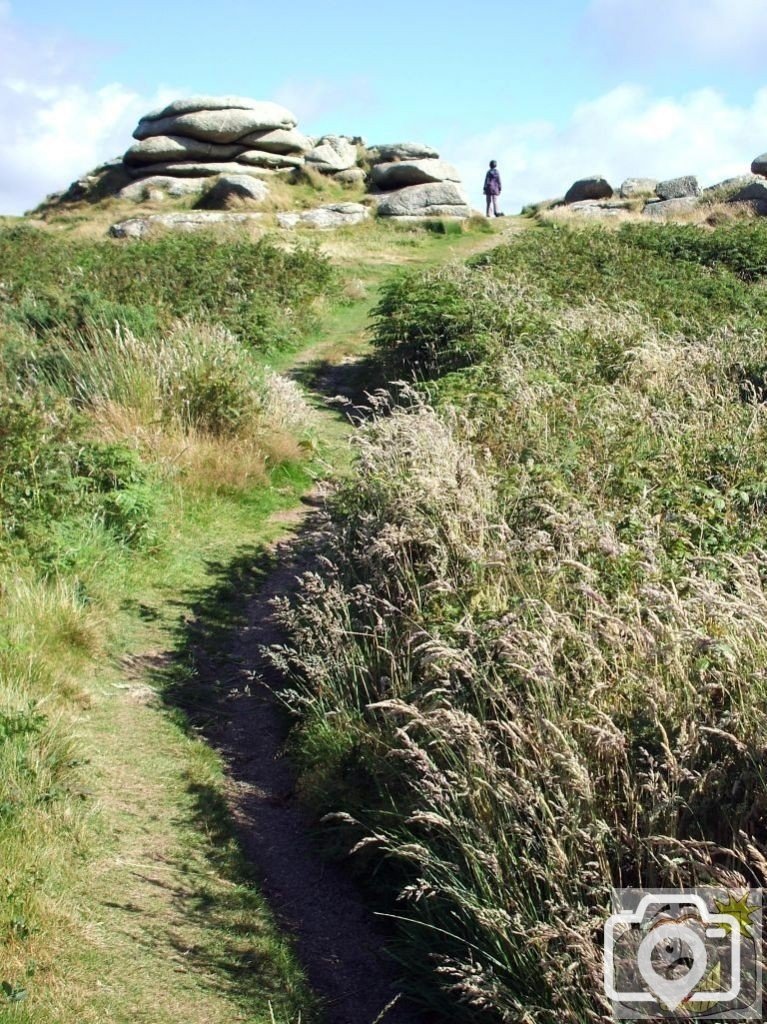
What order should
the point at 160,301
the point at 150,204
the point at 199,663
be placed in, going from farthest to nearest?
the point at 150,204, the point at 160,301, the point at 199,663

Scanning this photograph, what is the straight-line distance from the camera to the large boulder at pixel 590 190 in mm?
38219

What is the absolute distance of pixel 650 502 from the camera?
21.5 ft

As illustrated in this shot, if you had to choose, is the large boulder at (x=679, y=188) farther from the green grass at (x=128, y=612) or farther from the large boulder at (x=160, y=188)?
the green grass at (x=128, y=612)

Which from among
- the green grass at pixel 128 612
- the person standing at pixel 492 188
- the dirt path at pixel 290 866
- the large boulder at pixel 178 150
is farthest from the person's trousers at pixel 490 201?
the dirt path at pixel 290 866

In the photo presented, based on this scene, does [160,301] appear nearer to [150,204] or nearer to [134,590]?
[134,590]

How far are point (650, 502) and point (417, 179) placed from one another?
3209 centimetres

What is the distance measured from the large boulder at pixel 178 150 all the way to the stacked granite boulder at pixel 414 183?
560cm

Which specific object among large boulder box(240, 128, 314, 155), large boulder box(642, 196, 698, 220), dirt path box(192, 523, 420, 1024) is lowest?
dirt path box(192, 523, 420, 1024)

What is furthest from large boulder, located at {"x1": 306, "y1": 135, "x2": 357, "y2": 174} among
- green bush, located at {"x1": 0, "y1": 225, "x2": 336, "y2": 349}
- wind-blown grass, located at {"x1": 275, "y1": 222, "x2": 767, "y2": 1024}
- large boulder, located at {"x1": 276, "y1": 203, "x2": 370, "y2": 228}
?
wind-blown grass, located at {"x1": 275, "y1": 222, "x2": 767, "y2": 1024}

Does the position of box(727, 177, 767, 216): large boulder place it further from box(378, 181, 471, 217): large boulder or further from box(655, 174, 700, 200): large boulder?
box(378, 181, 471, 217): large boulder

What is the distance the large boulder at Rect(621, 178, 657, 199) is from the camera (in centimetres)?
3641

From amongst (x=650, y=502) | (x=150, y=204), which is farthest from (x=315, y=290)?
(x=150, y=204)

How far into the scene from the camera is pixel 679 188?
34375 mm

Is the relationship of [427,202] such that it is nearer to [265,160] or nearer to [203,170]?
[265,160]
